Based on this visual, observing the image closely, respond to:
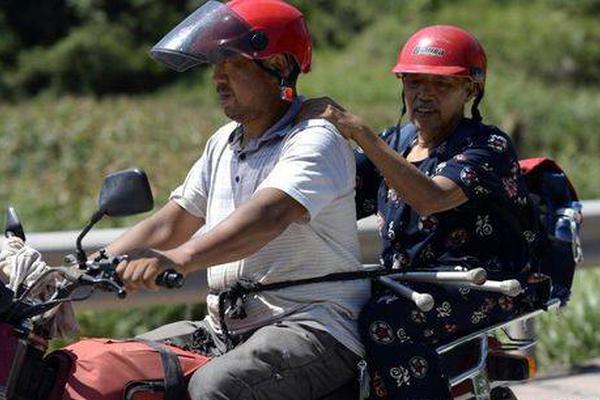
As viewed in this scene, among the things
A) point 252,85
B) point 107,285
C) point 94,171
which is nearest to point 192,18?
point 252,85

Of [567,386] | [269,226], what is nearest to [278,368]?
[269,226]

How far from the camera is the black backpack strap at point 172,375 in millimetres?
4027

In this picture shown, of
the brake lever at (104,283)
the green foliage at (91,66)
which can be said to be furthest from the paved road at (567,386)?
the green foliage at (91,66)

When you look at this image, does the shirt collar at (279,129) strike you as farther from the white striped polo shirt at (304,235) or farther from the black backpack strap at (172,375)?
the black backpack strap at (172,375)

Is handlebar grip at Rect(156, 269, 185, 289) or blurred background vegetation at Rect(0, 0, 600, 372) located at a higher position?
handlebar grip at Rect(156, 269, 185, 289)

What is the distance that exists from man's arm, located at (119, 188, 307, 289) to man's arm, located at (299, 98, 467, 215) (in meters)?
0.35

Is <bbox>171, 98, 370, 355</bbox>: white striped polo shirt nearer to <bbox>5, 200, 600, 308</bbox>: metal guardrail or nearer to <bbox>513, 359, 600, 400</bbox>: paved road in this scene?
<bbox>5, 200, 600, 308</bbox>: metal guardrail

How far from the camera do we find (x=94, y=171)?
41.2 ft

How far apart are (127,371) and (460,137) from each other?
141 centimetres

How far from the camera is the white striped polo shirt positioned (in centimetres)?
420

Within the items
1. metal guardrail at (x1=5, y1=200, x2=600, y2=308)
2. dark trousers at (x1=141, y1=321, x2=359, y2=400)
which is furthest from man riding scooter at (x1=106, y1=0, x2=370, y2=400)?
metal guardrail at (x1=5, y1=200, x2=600, y2=308)

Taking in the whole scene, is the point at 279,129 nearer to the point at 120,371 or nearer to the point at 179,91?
the point at 120,371

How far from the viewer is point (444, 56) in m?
4.80

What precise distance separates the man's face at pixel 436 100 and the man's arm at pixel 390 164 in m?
0.41
